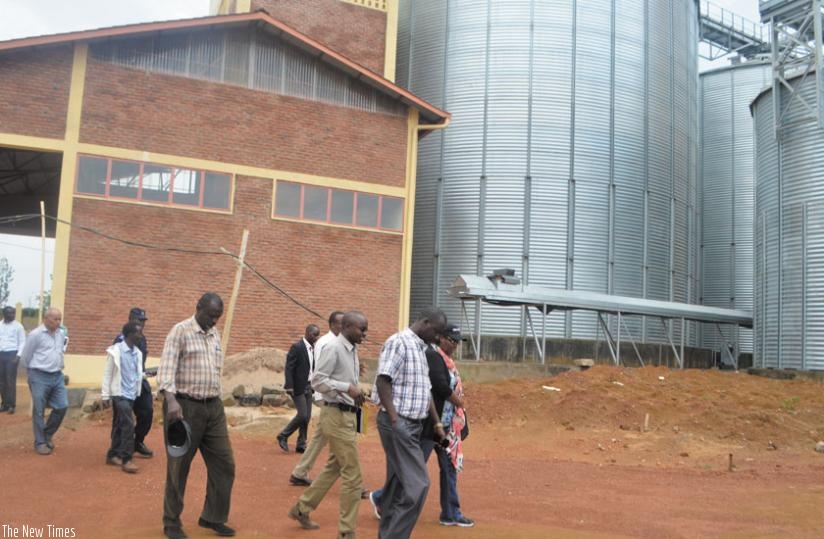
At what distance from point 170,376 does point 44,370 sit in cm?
505

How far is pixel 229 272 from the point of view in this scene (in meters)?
20.1

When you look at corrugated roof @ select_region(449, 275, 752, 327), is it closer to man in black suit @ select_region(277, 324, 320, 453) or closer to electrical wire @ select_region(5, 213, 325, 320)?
electrical wire @ select_region(5, 213, 325, 320)

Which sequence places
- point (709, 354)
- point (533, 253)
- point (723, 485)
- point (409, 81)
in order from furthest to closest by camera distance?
point (709, 354) < point (409, 81) < point (533, 253) < point (723, 485)

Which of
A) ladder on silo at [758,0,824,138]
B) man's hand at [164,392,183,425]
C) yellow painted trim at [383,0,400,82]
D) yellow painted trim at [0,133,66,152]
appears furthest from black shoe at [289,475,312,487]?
ladder on silo at [758,0,824,138]

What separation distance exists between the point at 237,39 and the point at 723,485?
52.7 feet

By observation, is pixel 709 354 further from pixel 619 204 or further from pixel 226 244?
pixel 226 244

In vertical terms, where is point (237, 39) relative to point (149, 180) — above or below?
above

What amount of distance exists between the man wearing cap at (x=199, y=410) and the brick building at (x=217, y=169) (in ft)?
42.3

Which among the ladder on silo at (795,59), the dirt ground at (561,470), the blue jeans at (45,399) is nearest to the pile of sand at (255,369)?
the dirt ground at (561,470)

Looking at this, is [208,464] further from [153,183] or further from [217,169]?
[217,169]

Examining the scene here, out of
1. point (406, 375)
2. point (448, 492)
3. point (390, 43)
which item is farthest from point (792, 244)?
point (406, 375)

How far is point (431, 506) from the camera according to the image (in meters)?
8.55

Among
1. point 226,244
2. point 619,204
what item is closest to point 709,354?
point 619,204

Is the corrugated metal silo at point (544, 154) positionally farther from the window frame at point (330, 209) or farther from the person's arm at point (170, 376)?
the person's arm at point (170, 376)
